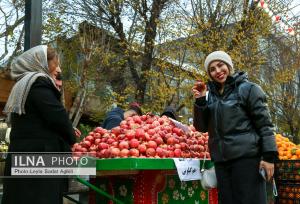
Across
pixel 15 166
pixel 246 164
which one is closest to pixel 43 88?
pixel 15 166

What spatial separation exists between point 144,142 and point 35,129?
136 cm

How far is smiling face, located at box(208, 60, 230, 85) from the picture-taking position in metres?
3.34

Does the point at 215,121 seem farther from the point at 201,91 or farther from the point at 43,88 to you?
the point at 43,88

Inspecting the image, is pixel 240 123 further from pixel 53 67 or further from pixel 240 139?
pixel 53 67

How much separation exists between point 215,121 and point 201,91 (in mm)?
341

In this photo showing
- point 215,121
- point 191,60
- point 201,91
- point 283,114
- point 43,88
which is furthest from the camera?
point 283,114

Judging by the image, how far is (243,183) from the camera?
3.01m

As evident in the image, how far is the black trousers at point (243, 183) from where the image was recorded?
118 inches

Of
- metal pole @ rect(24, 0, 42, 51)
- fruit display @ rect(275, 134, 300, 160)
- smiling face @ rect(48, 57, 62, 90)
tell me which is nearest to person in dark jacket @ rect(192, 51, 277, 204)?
smiling face @ rect(48, 57, 62, 90)

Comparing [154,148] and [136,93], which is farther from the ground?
[136,93]

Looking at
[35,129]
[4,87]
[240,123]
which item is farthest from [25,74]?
[4,87]

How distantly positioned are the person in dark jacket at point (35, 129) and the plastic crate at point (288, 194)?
7.31ft

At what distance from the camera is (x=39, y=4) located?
149 inches

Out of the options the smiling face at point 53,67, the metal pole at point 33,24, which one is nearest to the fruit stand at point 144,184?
the smiling face at point 53,67
